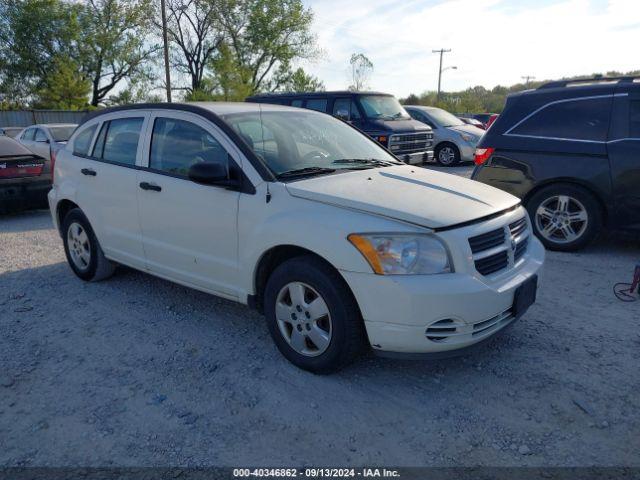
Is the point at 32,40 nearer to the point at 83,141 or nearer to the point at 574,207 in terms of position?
the point at 83,141

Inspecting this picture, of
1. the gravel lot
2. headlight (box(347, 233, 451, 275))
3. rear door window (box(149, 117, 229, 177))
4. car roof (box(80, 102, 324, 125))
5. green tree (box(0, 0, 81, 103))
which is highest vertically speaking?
green tree (box(0, 0, 81, 103))

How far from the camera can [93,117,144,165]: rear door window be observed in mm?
4391

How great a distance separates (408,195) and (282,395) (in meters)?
1.51

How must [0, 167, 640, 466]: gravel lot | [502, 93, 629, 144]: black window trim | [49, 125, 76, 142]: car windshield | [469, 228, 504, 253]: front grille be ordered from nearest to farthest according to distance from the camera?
[0, 167, 640, 466]: gravel lot → [469, 228, 504, 253]: front grille → [502, 93, 629, 144]: black window trim → [49, 125, 76, 142]: car windshield

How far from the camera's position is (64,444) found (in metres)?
2.65

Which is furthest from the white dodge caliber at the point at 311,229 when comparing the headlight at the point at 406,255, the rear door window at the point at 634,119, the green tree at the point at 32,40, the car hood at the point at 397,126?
the green tree at the point at 32,40

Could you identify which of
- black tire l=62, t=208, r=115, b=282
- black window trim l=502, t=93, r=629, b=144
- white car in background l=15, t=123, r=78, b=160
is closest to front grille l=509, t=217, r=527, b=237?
black window trim l=502, t=93, r=629, b=144

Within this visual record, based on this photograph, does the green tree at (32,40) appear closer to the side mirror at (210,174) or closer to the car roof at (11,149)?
the car roof at (11,149)

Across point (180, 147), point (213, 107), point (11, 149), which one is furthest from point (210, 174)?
point (11, 149)

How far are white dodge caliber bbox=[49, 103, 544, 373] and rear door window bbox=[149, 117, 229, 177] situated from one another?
0.04 ft

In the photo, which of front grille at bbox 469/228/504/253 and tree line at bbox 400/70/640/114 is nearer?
front grille at bbox 469/228/504/253

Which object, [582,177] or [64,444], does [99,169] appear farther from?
[582,177]

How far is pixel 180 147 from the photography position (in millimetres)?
4008

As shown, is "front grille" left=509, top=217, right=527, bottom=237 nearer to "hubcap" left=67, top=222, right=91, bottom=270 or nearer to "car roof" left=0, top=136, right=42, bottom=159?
"hubcap" left=67, top=222, right=91, bottom=270
